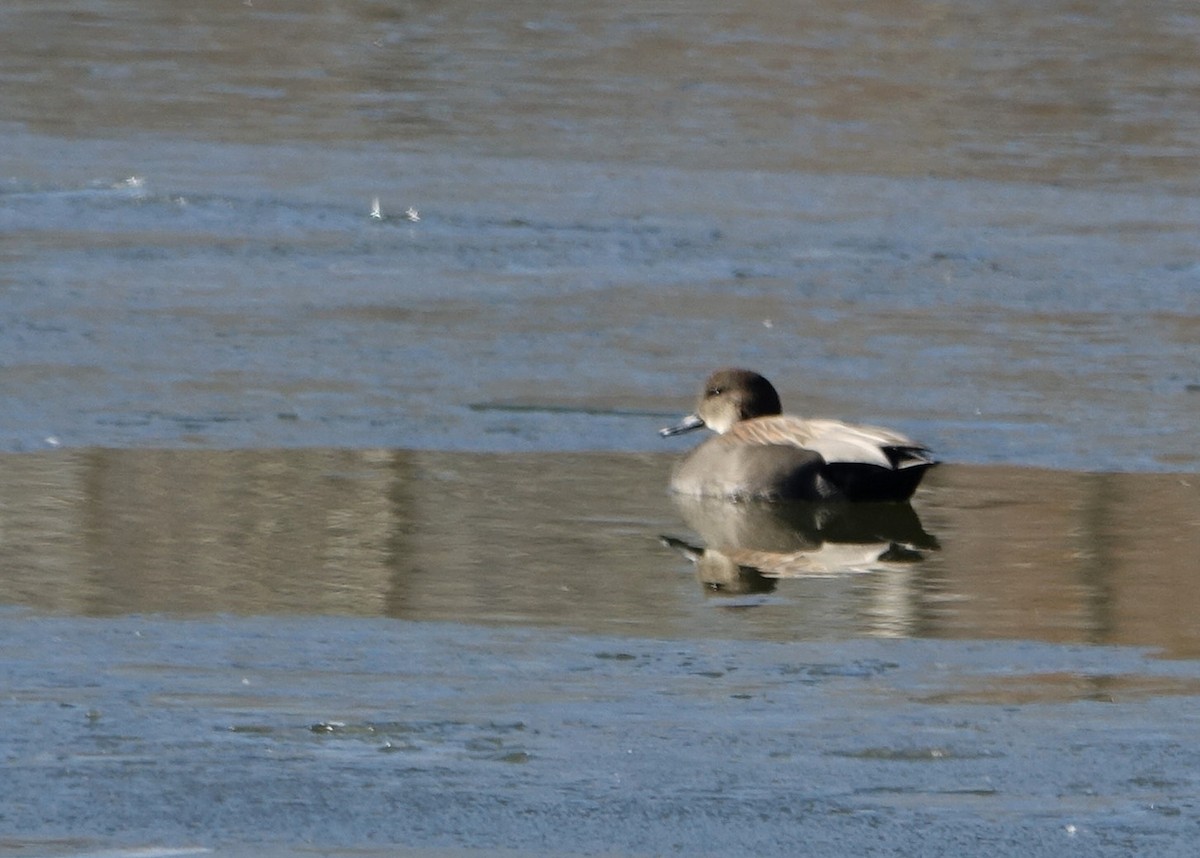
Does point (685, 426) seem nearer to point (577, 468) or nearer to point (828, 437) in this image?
point (577, 468)

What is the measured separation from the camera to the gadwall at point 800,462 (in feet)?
23.6

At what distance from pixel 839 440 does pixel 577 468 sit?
777mm

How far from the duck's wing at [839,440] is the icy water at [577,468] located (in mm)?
185

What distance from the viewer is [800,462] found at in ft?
24.3

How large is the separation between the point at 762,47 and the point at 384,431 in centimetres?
1096

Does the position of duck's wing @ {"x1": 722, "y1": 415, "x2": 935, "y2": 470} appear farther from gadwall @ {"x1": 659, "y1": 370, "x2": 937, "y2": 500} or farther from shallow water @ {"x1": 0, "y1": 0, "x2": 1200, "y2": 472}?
shallow water @ {"x1": 0, "y1": 0, "x2": 1200, "y2": 472}

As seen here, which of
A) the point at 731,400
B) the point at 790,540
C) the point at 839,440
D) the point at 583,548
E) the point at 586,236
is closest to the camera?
the point at 583,548

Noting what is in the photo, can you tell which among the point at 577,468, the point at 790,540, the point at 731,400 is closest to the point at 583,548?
the point at 790,540

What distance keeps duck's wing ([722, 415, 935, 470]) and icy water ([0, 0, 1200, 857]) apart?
0.19 m

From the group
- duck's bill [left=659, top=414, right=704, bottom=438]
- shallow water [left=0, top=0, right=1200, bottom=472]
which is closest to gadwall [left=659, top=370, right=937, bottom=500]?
duck's bill [left=659, top=414, right=704, bottom=438]

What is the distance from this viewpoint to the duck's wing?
7148mm

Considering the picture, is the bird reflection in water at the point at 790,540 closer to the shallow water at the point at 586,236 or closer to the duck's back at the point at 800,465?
the duck's back at the point at 800,465

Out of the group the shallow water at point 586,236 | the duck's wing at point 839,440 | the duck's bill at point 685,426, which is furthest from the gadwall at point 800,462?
the shallow water at point 586,236

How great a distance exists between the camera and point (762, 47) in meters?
18.4
